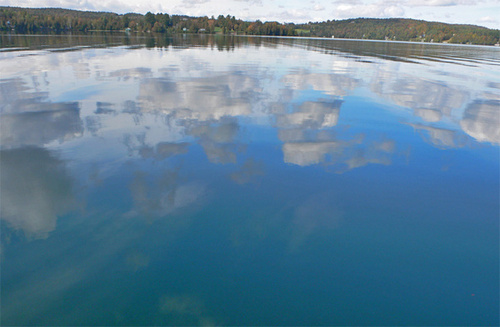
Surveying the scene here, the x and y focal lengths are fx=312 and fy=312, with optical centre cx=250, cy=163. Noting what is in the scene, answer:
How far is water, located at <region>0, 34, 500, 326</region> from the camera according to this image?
468 cm

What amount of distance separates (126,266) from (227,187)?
3145 millimetres

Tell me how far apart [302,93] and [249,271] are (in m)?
14.5

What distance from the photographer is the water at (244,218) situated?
15.4 ft

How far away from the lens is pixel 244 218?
658 centimetres

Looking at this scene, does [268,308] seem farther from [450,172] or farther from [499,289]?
[450,172]

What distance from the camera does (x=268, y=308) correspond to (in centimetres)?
461

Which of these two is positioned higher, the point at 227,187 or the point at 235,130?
the point at 235,130

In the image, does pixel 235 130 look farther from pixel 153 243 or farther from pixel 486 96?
pixel 486 96

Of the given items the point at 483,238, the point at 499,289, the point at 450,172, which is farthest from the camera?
the point at 450,172

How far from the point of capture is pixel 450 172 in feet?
29.4

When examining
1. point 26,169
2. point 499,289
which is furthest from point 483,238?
point 26,169

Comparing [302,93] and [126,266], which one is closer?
[126,266]

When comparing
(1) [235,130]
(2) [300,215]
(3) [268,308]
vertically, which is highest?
(1) [235,130]

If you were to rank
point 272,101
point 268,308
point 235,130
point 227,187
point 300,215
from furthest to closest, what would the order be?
point 272,101 < point 235,130 < point 227,187 < point 300,215 < point 268,308
